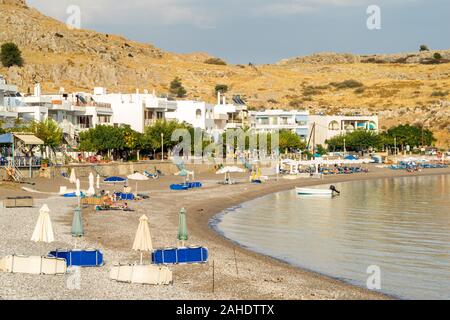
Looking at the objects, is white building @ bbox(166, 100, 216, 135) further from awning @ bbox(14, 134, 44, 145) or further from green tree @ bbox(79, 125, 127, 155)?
awning @ bbox(14, 134, 44, 145)

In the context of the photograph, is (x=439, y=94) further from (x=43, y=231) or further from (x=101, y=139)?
(x=43, y=231)

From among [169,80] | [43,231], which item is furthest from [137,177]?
[169,80]

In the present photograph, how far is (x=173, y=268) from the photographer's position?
24828 mm

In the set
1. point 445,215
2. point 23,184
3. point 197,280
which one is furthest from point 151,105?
point 197,280

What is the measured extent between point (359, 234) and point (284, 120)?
84497mm

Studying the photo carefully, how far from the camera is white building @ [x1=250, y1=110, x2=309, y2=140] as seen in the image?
122500mm

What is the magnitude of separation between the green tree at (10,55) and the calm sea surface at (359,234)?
85.3 meters

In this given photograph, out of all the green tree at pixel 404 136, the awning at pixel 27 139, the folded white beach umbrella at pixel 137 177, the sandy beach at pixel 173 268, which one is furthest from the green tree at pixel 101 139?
the green tree at pixel 404 136

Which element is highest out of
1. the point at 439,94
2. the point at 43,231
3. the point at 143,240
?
the point at 439,94

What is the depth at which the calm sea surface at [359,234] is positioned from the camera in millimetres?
27562

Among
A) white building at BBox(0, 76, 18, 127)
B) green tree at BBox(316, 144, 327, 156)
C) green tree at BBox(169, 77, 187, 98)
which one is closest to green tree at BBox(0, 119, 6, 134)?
white building at BBox(0, 76, 18, 127)

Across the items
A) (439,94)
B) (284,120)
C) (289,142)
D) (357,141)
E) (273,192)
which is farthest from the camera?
(439,94)

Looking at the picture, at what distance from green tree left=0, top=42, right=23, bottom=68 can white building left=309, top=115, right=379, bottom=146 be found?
179ft
